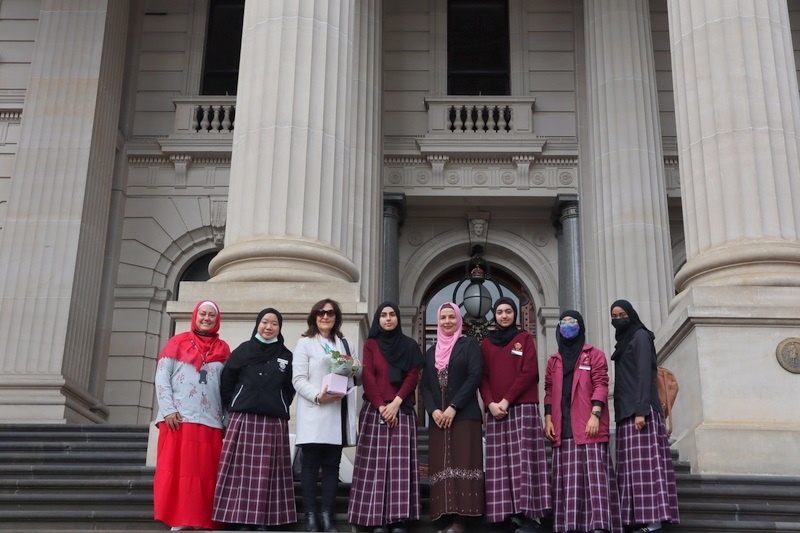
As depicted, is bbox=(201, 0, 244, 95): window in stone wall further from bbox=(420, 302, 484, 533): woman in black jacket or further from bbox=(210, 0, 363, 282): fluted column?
bbox=(420, 302, 484, 533): woman in black jacket

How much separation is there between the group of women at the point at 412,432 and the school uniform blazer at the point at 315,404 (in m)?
0.01

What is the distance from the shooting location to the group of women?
22.7 ft

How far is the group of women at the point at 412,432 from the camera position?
6.93 meters

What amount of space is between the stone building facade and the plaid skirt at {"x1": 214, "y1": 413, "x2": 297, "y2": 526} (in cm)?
221

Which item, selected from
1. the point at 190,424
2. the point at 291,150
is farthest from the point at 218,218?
the point at 190,424

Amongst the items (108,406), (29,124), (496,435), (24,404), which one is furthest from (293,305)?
(29,124)

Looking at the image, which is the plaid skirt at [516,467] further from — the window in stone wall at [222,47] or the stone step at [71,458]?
the window in stone wall at [222,47]

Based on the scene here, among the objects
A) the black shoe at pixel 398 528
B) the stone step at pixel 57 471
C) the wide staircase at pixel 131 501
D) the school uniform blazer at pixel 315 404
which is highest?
the school uniform blazer at pixel 315 404

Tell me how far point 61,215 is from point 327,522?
424 inches

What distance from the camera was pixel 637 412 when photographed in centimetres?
703

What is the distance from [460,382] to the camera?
23.7ft

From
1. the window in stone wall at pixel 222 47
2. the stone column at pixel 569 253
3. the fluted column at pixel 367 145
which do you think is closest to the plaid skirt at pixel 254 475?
the fluted column at pixel 367 145

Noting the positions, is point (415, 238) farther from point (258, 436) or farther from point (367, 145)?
point (258, 436)

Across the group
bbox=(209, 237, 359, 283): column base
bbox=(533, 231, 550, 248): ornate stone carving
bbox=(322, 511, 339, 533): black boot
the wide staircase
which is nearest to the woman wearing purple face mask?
the wide staircase
